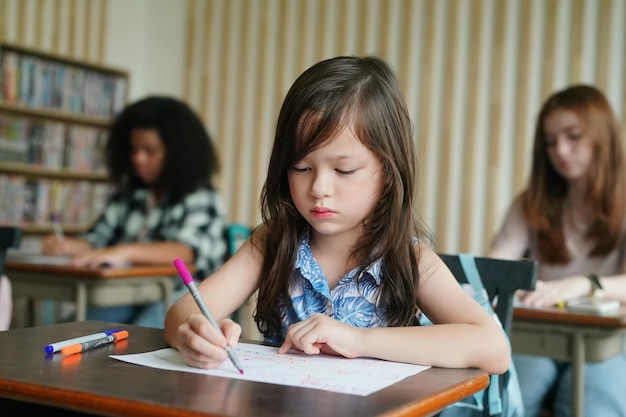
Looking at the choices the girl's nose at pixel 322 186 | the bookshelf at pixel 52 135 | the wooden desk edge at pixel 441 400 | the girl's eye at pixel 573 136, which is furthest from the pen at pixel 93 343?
the bookshelf at pixel 52 135

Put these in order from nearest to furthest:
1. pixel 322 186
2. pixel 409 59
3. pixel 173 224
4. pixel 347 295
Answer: pixel 322 186 → pixel 347 295 → pixel 173 224 → pixel 409 59

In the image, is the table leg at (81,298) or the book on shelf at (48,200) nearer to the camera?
the table leg at (81,298)

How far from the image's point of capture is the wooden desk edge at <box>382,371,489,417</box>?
931 mm

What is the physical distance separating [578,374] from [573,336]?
10 centimetres

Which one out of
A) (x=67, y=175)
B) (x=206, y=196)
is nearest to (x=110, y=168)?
(x=206, y=196)

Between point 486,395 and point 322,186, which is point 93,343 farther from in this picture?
point 486,395

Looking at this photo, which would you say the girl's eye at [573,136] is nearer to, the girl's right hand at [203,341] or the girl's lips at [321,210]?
the girl's lips at [321,210]

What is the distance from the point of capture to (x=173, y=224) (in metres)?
3.61

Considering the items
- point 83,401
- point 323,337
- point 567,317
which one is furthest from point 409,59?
point 83,401

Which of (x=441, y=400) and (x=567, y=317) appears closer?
(x=441, y=400)

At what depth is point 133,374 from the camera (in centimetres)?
108

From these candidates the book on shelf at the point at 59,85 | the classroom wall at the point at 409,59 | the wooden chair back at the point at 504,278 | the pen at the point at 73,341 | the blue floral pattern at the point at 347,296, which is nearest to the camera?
the pen at the point at 73,341

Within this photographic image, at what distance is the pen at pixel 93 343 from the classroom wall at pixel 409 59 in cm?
293

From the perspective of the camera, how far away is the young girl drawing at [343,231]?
1.41 metres
